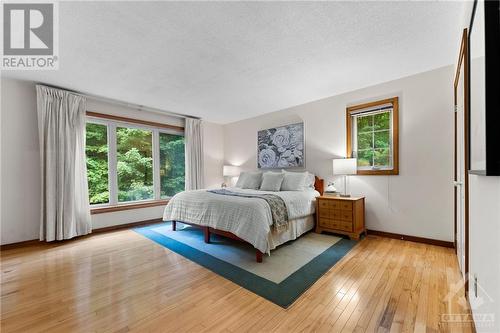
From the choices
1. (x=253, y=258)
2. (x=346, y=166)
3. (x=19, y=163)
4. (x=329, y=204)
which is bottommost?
(x=253, y=258)

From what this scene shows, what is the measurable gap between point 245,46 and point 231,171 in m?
3.63

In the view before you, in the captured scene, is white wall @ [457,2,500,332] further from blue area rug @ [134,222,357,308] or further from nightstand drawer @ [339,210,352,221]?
nightstand drawer @ [339,210,352,221]

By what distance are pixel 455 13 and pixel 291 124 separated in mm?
2827

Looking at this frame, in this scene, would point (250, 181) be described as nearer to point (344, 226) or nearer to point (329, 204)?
point (329, 204)

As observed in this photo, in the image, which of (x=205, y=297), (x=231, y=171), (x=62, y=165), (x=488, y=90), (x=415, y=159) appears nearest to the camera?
(x=488, y=90)

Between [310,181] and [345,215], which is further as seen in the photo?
[310,181]

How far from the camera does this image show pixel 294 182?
380cm

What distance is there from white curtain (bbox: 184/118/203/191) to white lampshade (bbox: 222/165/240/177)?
0.68 meters

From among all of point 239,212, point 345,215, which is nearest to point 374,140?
point 345,215

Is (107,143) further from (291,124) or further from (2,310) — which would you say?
(291,124)

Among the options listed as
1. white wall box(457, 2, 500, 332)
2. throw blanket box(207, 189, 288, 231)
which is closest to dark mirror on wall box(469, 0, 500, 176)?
white wall box(457, 2, 500, 332)

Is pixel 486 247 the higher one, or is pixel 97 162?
pixel 97 162

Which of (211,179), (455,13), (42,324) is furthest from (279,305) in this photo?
(211,179)

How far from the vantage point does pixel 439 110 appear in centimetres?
283
